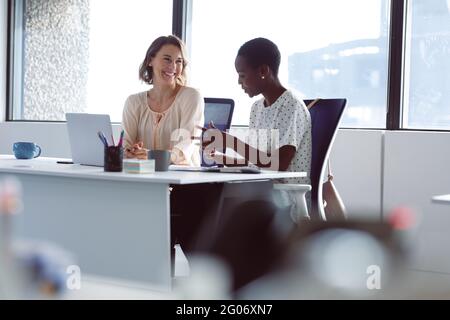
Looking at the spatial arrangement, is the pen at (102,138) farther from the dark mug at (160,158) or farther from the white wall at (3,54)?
the white wall at (3,54)

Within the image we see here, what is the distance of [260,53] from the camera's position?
8.50 feet

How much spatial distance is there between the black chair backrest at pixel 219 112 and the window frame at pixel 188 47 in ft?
4.04

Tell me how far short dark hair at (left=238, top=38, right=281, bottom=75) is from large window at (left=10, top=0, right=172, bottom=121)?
247 cm

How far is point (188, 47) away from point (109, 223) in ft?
9.40

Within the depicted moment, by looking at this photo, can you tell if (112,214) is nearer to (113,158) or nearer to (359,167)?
(113,158)

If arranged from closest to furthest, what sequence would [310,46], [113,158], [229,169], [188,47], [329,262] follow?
[329,262]
[113,158]
[229,169]
[310,46]
[188,47]

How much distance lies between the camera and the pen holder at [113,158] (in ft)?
7.57

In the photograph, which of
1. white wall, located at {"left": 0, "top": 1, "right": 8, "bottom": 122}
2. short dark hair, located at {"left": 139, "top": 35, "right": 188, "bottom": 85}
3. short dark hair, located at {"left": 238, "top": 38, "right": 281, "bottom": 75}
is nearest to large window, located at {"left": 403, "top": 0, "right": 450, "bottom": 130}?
short dark hair, located at {"left": 139, "top": 35, "right": 188, "bottom": 85}

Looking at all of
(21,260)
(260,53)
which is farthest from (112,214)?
(21,260)

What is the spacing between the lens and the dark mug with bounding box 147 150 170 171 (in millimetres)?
2350

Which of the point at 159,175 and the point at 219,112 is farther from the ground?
the point at 219,112
